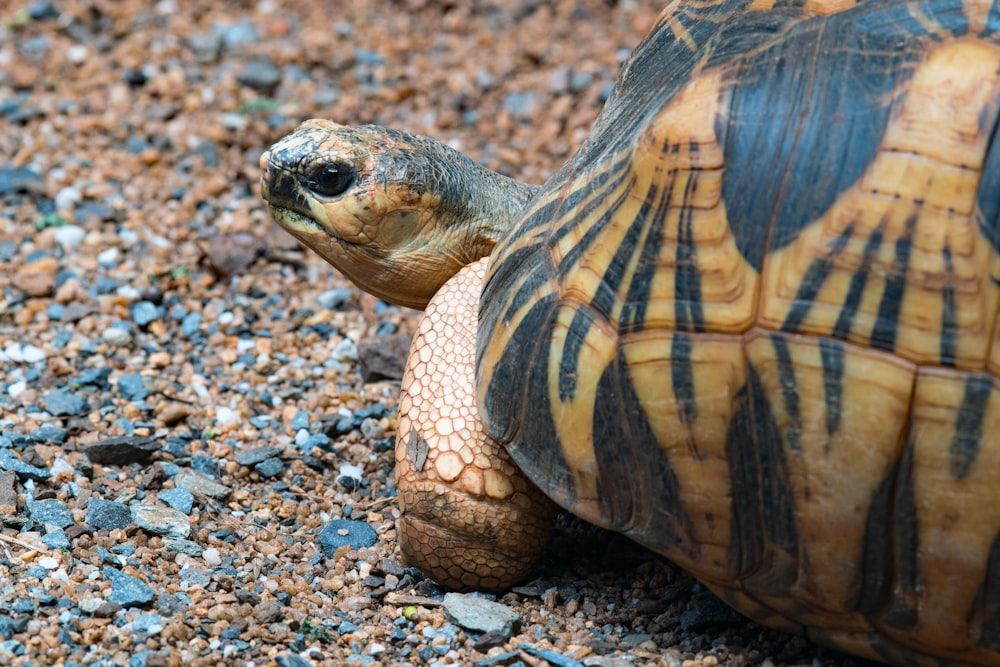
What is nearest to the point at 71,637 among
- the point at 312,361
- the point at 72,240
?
the point at 312,361

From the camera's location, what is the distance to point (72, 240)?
4.63 m

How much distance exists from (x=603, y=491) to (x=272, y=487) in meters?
1.29

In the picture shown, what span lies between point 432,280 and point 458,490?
2.68 feet

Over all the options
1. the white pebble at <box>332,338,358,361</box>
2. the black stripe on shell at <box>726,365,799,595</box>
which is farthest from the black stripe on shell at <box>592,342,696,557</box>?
the white pebble at <box>332,338,358,361</box>

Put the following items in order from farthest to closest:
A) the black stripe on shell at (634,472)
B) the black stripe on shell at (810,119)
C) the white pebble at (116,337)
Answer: the white pebble at (116,337) → the black stripe on shell at (634,472) → the black stripe on shell at (810,119)

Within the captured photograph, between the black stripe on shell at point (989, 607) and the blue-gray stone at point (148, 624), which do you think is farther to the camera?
the blue-gray stone at point (148, 624)

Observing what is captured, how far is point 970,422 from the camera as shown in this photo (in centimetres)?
220

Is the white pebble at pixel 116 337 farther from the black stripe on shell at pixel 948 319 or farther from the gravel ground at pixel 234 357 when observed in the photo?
the black stripe on shell at pixel 948 319

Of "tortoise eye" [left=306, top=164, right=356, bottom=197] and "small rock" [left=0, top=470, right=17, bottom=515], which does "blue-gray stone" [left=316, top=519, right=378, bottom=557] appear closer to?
"small rock" [left=0, top=470, right=17, bottom=515]

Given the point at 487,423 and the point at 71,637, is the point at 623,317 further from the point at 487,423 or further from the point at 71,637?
the point at 71,637

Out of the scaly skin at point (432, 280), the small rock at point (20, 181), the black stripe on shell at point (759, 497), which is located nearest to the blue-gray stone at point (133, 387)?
the scaly skin at point (432, 280)

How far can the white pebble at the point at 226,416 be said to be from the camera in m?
3.72

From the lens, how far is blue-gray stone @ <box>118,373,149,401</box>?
379cm

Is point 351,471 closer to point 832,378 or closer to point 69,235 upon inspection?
point 832,378
